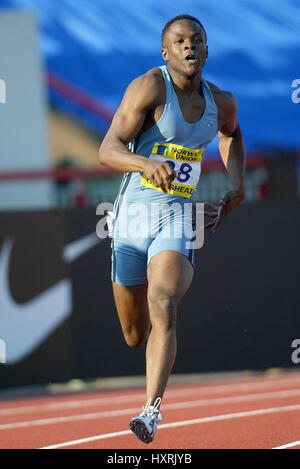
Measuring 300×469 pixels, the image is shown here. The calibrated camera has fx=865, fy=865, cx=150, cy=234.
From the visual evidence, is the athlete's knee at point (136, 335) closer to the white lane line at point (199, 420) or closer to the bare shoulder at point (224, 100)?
the white lane line at point (199, 420)

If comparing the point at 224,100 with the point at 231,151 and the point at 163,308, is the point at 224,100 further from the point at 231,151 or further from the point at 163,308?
the point at 163,308

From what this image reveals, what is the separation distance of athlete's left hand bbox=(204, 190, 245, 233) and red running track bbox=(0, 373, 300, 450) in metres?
1.39

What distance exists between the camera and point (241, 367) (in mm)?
9172

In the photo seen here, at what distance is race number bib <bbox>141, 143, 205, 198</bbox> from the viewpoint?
457 cm

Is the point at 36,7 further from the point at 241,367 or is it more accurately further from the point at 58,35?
the point at 241,367

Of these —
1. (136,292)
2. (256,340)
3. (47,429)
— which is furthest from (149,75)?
(256,340)

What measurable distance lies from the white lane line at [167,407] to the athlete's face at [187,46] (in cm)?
354

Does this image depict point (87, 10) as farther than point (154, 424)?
Yes

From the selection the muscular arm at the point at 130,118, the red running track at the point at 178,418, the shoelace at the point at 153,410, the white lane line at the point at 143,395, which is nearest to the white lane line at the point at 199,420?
the red running track at the point at 178,418

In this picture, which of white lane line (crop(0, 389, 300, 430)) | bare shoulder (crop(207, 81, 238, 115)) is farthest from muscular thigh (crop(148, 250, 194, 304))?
white lane line (crop(0, 389, 300, 430))

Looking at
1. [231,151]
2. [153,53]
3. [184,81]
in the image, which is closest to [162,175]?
[184,81]

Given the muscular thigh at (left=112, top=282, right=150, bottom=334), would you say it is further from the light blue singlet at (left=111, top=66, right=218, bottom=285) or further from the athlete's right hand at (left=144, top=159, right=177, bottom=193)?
the athlete's right hand at (left=144, top=159, right=177, bottom=193)

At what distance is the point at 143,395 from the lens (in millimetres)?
8805

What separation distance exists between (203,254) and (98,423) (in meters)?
2.62
